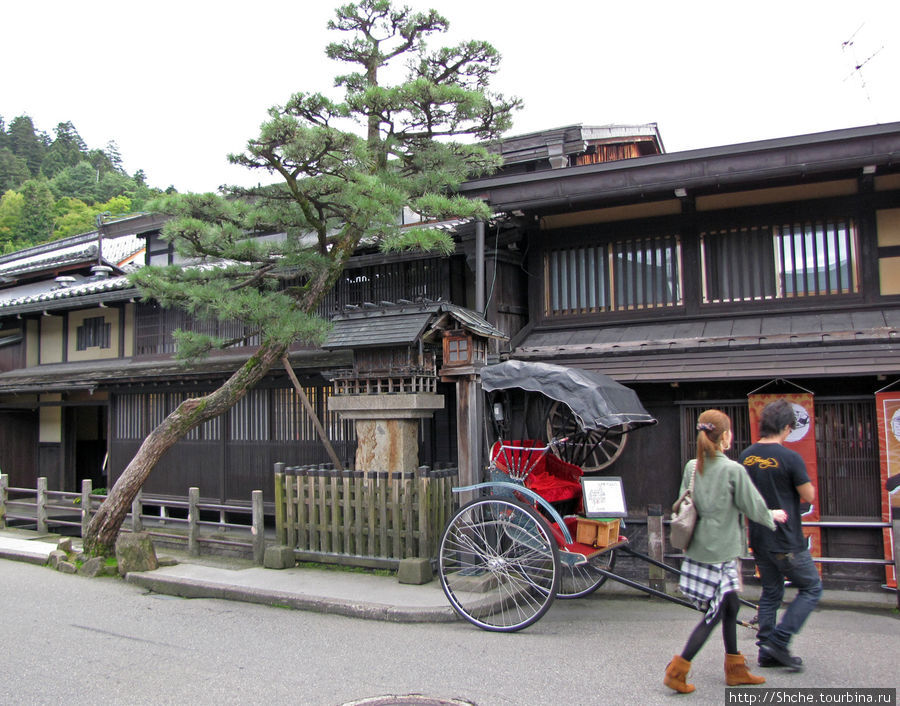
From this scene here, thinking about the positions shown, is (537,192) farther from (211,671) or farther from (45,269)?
(45,269)

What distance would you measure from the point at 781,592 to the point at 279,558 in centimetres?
640

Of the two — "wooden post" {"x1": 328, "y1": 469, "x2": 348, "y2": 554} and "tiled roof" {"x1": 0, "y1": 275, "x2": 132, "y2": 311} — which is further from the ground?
"tiled roof" {"x1": 0, "y1": 275, "x2": 132, "y2": 311}

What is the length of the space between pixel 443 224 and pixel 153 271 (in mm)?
4214

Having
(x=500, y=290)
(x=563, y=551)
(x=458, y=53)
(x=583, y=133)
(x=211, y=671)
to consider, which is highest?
(x=583, y=133)

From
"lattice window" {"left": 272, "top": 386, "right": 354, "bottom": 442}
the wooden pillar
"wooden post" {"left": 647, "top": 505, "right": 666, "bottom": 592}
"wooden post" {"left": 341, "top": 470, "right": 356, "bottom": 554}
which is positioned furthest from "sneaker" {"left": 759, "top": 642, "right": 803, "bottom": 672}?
"lattice window" {"left": 272, "top": 386, "right": 354, "bottom": 442}

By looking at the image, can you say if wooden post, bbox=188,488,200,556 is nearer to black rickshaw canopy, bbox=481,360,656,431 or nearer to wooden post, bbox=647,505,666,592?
black rickshaw canopy, bbox=481,360,656,431

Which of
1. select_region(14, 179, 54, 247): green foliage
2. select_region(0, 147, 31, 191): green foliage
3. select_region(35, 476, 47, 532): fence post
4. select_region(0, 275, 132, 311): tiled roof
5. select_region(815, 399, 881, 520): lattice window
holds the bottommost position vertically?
select_region(35, 476, 47, 532): fence post

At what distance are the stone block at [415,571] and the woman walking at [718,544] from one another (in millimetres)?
3815

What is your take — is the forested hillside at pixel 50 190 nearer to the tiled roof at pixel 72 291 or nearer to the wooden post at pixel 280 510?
the tiled roof at pixel 72 291

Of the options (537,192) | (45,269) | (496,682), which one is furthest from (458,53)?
(45,269)

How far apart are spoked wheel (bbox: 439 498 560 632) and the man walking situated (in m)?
1.75

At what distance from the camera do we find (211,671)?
19.0 feet

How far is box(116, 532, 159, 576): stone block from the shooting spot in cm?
950

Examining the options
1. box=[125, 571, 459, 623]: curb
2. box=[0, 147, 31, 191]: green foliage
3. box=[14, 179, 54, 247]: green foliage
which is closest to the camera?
box=[125, 571, 459, 623]: curb
